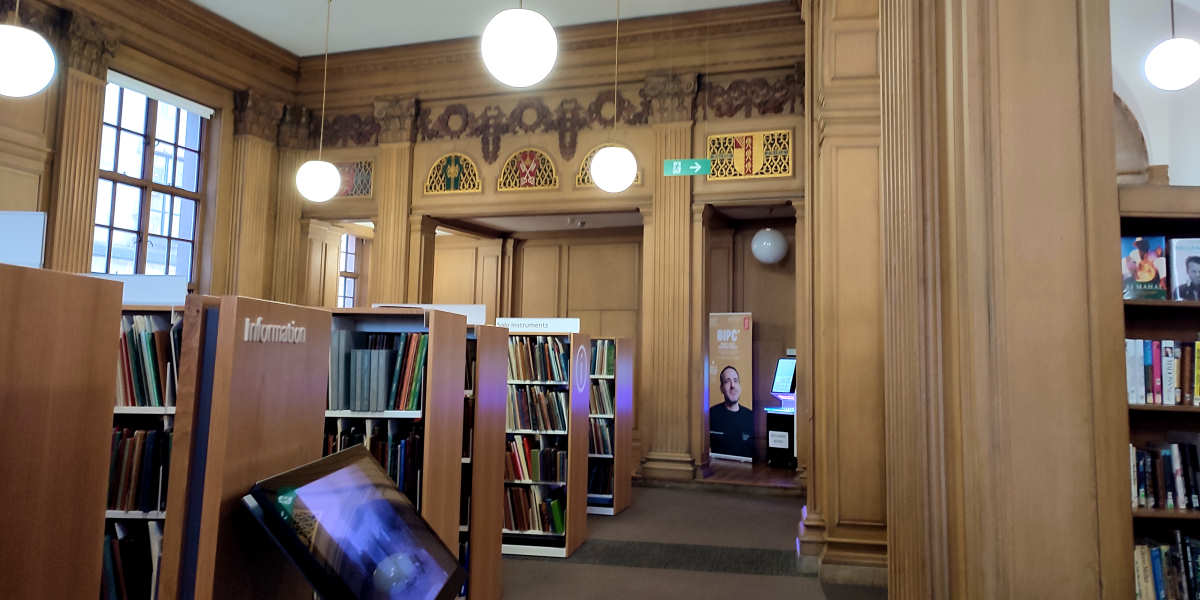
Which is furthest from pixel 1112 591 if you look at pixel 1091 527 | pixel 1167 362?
pixel 1167 362

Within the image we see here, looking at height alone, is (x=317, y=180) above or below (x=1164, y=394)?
above

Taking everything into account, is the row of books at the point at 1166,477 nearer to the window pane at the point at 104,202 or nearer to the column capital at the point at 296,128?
the window pane at the point at 104,202

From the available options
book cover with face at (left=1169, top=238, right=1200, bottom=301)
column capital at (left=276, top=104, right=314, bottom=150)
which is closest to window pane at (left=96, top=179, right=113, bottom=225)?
column capital at (left=276, top=104, right=314, bottom=150)

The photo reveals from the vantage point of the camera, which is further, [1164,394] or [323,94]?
[323,94]

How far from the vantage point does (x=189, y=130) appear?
790 centimetres

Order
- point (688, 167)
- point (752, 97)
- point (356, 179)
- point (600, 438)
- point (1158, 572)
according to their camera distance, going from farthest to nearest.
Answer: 1. point (356, 179)
2. point (752, 97)
3. point (688, 167)
4. point (600, 438)
5. point (1158, 572)

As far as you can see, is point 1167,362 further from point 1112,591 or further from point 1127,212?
point 1112,591

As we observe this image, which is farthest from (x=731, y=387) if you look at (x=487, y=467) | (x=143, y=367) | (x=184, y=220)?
(x=143, y=367)

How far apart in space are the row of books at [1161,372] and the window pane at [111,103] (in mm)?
8628

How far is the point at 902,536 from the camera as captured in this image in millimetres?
2109

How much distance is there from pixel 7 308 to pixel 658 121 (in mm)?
6987

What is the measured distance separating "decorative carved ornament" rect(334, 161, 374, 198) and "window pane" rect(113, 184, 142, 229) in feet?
6.92

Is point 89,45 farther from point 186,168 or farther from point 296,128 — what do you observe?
point 296,128

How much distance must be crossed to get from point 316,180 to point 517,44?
4143 millimetres
